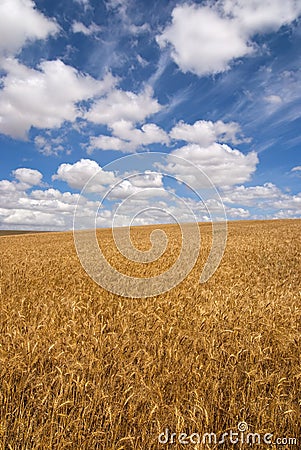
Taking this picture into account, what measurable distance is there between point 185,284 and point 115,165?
4.88 metres

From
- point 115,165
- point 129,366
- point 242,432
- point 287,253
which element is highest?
point 115,165

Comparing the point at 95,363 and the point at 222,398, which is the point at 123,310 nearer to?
the point at 95,363

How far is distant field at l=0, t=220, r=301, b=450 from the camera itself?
3000mm

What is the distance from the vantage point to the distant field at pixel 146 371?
300 cm

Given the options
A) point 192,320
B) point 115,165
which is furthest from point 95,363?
point 115,165

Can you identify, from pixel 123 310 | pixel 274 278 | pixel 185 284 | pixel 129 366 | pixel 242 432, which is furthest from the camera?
pixel 274 278

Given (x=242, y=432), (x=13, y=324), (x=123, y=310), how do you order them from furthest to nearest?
(x=123, y=310)
(x=13, y=324)
(x=242, y=432)

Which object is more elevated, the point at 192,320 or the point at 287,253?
the point at 287,253

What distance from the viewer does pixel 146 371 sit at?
155 inches

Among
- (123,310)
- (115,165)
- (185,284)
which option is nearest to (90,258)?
(115,165)

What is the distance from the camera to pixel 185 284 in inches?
348

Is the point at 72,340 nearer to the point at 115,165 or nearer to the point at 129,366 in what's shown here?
the point at 129,366

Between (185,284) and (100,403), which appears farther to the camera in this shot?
(185,284)

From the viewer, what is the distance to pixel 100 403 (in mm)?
3254
